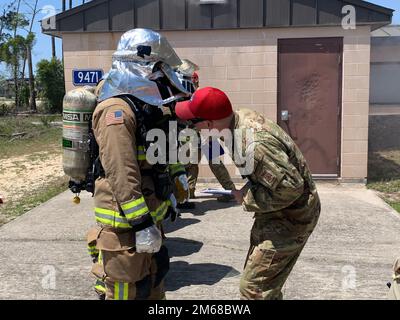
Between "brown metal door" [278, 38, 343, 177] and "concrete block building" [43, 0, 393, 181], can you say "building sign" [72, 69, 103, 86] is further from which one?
"brown metal door" [278, 38, 343, 177]

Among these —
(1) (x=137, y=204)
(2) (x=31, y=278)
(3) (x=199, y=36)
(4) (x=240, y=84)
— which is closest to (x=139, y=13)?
(3) (x=199, y=36)

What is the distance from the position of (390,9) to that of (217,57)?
2704mm

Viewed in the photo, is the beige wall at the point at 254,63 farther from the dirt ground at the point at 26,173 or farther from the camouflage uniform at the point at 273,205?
the camouflage uniform at the point at 273,205

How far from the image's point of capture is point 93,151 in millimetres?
3199

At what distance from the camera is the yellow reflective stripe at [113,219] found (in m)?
2.92

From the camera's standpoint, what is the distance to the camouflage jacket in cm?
268

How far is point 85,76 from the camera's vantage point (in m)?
7.54

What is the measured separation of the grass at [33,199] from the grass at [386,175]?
16.6ft

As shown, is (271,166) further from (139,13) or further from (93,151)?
(139,13)

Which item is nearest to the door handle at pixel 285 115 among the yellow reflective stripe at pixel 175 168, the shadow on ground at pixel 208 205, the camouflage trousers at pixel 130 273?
the shadow on ground at pixel 208 205

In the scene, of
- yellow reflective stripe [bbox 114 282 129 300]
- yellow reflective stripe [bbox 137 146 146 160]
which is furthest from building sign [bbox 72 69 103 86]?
yellow reflective stripe [bbox 114 282 129 300]

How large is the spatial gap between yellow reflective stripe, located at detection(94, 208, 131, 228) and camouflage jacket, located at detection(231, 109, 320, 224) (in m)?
0.72

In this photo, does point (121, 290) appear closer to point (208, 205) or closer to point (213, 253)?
point (213, 253)

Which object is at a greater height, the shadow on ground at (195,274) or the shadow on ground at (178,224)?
the shadow on ground at (178,224)
